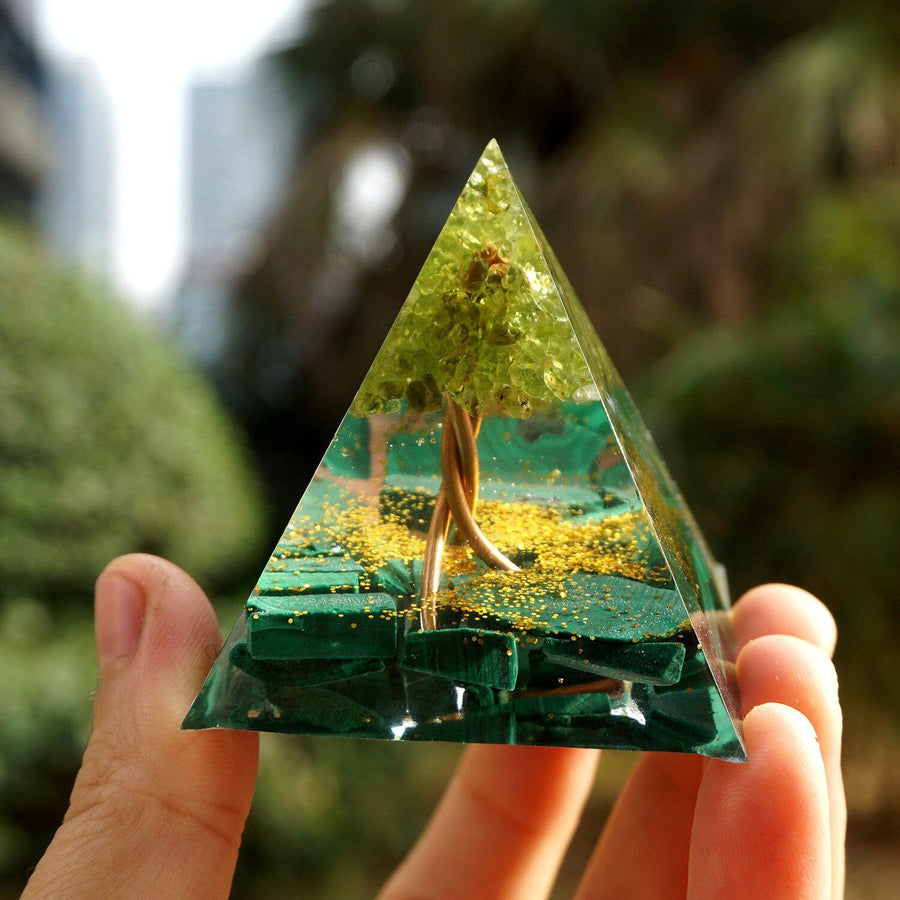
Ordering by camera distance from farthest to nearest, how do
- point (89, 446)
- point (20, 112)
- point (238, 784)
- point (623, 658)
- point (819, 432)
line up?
point (20, 112) → point (819, 432) → point (89, 446) → point (238, 784) → point (623, 658)

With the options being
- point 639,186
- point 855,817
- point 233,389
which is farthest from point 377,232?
point 855,817

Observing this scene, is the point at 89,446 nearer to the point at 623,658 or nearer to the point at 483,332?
the point at 483,332

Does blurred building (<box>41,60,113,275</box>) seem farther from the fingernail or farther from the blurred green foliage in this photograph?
the fingernail

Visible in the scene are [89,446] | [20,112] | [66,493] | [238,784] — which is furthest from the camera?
[20,112]

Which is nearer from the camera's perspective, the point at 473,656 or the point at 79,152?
the point at 473,656

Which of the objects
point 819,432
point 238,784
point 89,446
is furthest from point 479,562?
point 819,432

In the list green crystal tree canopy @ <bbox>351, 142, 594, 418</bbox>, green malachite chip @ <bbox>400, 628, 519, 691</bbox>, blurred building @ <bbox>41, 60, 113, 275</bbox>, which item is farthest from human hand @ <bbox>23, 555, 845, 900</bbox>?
blurred building @ <bbox>41, 60, 113, 275</bbox>

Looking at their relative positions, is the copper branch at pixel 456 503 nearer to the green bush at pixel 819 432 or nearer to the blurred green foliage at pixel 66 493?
the blurred green foliage at pixel 66 493
